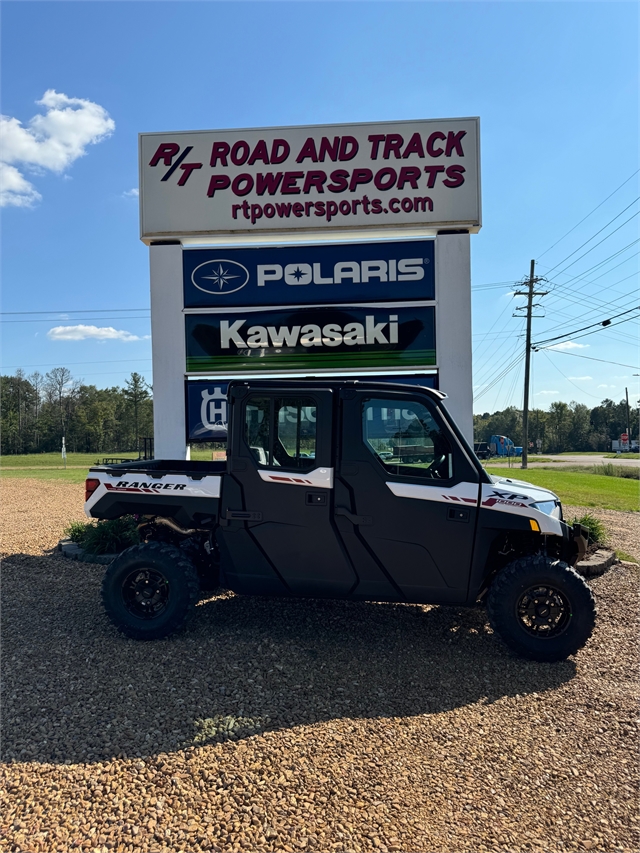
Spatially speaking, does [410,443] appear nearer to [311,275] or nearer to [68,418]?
[311,275]

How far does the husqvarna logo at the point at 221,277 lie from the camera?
8078 millimetres

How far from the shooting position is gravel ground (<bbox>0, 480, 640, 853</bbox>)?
267cm

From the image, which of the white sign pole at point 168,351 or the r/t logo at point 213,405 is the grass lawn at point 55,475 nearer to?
the white sign pole at point 168,351

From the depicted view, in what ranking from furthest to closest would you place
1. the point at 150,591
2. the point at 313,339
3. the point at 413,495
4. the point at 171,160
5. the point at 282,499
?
the point at 171,160
the point at 313,339
the point at 150,591
the point at 282,499
the point at 413,495

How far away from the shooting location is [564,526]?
15.0ft

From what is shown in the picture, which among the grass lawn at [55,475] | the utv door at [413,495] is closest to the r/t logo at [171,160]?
the utv door at [413,495]

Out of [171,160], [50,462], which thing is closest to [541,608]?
[171,160]

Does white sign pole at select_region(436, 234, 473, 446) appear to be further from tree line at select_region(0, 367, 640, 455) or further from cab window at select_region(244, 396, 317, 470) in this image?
tree line at select_region(0, 367, 640, 455)

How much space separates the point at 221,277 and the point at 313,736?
6.33 meters

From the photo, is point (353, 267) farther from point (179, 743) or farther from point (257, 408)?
point (179, 743)

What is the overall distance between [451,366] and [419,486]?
12.6 feet

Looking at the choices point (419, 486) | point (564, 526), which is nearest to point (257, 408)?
point (419, 486)

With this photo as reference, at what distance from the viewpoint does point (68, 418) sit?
72.0 m

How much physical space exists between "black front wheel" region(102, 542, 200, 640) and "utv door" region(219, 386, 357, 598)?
1.32 feet
